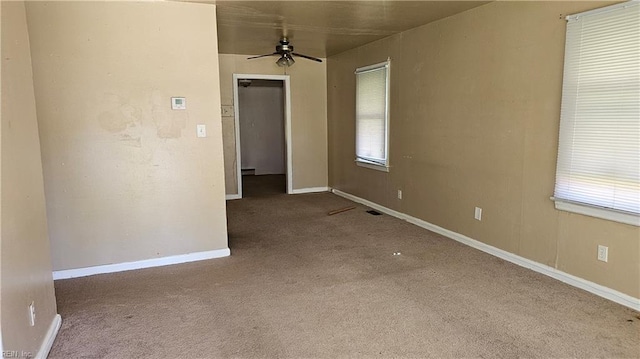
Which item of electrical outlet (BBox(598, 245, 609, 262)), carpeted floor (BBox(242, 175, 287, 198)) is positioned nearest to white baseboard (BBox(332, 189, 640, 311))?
electrical outlet (BBox(598, 245, 609, 262))

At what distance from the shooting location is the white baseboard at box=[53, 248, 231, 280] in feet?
11.0

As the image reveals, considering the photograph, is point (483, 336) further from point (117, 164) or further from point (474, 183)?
point (117, 164)

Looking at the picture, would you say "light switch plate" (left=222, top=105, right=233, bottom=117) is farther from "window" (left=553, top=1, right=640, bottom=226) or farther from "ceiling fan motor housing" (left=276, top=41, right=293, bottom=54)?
"window" (left=553, top=1, right=640, bottom=226)

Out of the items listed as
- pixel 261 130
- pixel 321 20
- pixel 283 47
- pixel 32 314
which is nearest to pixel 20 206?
pixel 32 314

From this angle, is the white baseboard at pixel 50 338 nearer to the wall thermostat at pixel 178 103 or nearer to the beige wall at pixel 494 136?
the wall thermostat at pixel 178 103

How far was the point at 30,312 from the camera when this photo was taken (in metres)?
2.00

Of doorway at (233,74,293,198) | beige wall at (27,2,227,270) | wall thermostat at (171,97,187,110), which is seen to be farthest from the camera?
doorway at (233,74,293,198)

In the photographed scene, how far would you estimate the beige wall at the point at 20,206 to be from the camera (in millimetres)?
1738

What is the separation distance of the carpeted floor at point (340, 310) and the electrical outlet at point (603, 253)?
28cm

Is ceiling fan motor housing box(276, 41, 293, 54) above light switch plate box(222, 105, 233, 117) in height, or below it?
above

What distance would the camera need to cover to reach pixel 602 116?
2715 mm

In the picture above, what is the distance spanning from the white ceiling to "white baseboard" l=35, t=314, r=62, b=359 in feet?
8.94

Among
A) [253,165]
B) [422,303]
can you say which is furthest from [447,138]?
[253,165]

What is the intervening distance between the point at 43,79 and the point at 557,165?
4.06 meters
